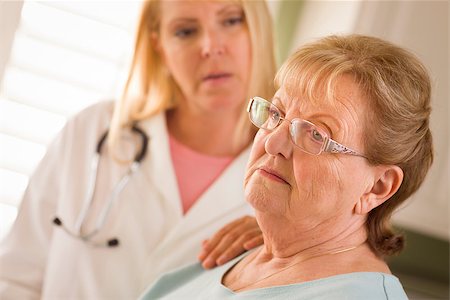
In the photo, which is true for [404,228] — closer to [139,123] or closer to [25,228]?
[139,123]

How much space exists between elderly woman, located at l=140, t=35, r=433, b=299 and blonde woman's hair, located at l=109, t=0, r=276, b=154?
592mm

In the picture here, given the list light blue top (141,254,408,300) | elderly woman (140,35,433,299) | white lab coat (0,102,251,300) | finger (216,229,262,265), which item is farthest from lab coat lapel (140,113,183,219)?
elderly woman (140,35,433,299)

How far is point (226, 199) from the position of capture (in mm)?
1770

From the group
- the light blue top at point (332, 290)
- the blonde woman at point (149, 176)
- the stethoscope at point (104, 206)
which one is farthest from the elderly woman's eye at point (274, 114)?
the stethoscope at point (104, 206)

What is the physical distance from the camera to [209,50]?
1.75 m

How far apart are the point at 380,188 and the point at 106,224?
2.82 ft

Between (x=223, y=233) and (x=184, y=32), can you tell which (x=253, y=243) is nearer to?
(x=223, y=233)

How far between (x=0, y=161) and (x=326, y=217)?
122 centimetres

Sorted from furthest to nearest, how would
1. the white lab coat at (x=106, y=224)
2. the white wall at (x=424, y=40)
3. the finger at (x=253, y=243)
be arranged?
1. the white wall at (x=424, y=40)
2. the white lab coat at (x=106, y=224)
3. the finger at (x=253, y=243)

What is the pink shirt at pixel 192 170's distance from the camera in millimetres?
1824

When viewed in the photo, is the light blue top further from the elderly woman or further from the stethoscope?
the stethoscope

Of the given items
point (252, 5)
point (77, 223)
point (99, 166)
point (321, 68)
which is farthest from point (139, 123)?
point (321, 68)

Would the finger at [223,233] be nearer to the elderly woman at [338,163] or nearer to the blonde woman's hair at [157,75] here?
the elderly woman at [338,163]

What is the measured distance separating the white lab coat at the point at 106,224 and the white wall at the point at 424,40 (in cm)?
58
